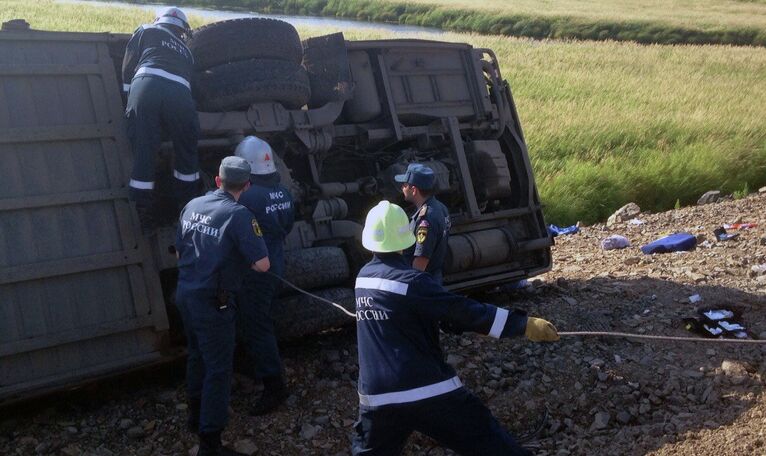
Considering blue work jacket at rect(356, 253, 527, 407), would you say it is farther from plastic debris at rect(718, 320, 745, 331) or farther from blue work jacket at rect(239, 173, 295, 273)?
Answer: plastic debris at rect(718, 320, 745, 331)

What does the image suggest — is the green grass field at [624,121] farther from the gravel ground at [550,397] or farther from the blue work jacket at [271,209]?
the blue work jacket at [271,209]

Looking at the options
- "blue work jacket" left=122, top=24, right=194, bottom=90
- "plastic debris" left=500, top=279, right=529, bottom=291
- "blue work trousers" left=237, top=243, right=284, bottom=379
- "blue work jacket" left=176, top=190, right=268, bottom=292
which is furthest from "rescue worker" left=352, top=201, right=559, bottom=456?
"plastic debris" left=500, top=279, right=529, bottom=291

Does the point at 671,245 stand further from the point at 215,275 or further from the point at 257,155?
the point at 215,275

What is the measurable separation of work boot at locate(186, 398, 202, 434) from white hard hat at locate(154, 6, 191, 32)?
2.42m

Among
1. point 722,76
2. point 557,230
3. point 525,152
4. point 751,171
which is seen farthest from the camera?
point 722,76

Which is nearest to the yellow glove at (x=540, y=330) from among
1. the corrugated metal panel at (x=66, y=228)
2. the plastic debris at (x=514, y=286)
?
the corrugated metal panel at (x=66, y=228)

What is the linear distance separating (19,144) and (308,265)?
197 centimetres

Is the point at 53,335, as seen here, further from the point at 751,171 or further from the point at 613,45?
the point at 613,45

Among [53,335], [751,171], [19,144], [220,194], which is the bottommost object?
[751,171]

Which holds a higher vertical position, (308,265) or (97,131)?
(97,131)

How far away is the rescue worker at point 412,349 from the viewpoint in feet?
13.2

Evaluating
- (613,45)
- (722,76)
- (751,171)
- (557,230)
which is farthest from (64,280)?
(613,45)

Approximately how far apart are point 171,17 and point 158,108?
2.44 feet

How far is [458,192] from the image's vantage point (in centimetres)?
758
